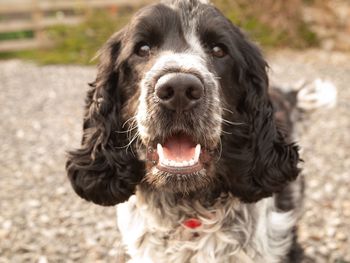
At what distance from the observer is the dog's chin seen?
8.09ft

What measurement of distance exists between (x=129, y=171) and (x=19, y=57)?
12070mm

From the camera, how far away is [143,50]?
2.74 meters

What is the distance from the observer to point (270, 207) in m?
3.14

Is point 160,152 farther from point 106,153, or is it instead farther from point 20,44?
point 20,44

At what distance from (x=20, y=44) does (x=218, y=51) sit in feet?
40.4

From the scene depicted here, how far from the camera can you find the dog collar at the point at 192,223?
2.86 metres

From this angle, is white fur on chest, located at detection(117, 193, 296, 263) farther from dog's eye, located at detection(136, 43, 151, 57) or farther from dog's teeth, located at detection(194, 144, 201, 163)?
dog's eye, located at detection(136, 43, 151, 57)

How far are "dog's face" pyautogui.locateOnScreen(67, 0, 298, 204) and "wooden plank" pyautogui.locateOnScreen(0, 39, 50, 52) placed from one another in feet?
38.5

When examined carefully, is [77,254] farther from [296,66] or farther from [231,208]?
[296,66]

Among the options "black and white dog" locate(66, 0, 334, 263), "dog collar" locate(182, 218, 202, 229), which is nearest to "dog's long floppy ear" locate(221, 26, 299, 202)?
"black and white dog" locate(66, 0, 334, 263)

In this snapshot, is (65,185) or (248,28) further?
(248,28)

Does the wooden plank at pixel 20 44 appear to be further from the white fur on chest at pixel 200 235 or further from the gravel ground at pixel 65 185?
the white fur on chest at pixel 200 235

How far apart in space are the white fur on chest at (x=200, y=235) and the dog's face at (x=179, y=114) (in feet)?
0.51

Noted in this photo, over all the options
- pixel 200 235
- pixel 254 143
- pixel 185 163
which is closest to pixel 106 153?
pixel 185 163
